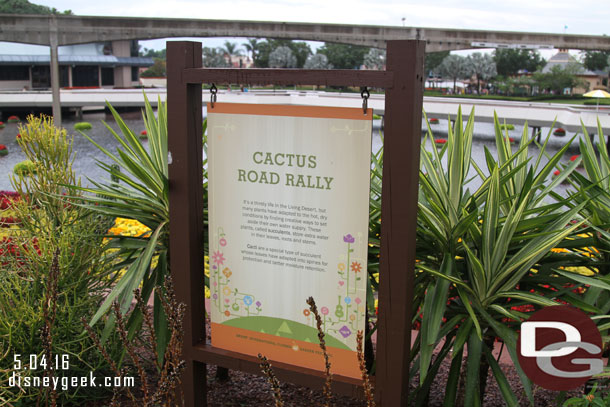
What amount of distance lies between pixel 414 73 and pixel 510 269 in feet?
3.69

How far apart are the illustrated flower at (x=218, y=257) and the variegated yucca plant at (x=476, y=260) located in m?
1.00

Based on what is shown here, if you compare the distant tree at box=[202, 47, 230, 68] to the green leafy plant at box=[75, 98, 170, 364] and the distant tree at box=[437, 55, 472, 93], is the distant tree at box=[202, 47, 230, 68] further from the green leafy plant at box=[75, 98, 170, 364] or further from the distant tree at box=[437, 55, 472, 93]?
the green leafy plant at box=[75, 98, 170, 364]

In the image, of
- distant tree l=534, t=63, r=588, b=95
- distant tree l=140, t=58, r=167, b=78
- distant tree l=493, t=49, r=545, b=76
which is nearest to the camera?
distant tree l=534, t=63, r=588, b=95

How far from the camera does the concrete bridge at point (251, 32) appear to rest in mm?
36344

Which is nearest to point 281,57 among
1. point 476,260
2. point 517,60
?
point 517,60

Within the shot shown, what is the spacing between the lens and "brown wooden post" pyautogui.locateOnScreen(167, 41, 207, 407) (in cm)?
340

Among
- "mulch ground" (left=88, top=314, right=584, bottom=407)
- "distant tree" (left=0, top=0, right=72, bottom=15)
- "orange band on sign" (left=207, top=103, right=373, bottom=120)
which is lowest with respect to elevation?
"mulch ground" (left=88, top=314, right=584, bottom=407)

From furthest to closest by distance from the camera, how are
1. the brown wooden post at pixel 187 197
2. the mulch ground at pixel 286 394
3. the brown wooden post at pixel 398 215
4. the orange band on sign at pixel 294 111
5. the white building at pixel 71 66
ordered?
the white building at pixel 71 66 → the mulch ground at pixel 286 394 → the brown wooden post at pixel 187 197 → the orange band on sign at pixel 294 111 → the brown wooden post at pixel 398 215

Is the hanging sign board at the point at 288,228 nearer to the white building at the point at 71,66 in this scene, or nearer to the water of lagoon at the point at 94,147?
the water of lagoon at the point at 94,147

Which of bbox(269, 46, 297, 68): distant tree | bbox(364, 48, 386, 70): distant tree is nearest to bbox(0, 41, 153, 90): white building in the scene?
bbox(269, 46, 297, 68): distant tree

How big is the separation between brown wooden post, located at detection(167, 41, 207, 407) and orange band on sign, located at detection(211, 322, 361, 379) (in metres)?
0.17

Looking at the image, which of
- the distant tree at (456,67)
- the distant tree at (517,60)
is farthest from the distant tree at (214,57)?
the distant tree at (517,60)

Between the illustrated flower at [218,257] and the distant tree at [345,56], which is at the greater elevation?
the distant tree at [345,56]

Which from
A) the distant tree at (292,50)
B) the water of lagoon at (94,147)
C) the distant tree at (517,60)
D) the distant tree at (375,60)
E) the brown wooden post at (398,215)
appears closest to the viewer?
the brown wooden post at (398,215)
